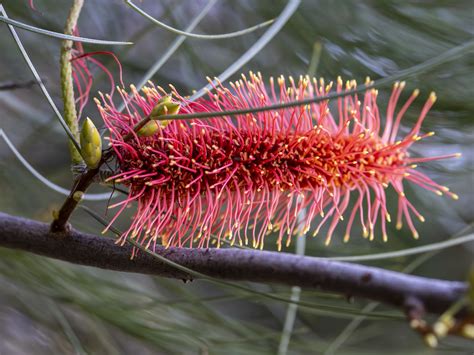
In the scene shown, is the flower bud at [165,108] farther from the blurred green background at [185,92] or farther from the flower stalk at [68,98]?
the blurred green background at [185,92]

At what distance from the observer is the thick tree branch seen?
25 cm

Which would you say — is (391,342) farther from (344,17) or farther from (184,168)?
(184,168)

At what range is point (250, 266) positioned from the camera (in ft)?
1.01

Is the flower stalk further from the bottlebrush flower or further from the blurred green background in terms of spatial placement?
the blurred green background

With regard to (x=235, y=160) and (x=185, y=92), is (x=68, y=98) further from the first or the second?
(x=185, y=92)

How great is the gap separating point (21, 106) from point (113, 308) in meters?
0.31

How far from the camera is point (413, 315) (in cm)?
23

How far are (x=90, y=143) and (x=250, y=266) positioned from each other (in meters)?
0.11

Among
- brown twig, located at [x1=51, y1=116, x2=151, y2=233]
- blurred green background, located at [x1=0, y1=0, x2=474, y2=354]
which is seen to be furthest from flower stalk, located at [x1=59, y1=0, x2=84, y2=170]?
blurred green background, located at [x1=0, y1=0, x2=474, y2=354]

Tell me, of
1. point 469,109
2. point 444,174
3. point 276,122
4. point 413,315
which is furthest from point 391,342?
point 413,315

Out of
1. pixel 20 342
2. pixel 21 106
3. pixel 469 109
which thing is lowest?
pixel 20 342

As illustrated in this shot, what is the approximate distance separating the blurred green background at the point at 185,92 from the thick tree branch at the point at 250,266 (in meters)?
0.16

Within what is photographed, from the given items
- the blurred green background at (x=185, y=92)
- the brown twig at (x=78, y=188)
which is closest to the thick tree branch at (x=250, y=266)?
the brown twig at (x=78, y=188)

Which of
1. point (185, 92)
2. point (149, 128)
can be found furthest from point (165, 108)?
point (185, 92)
